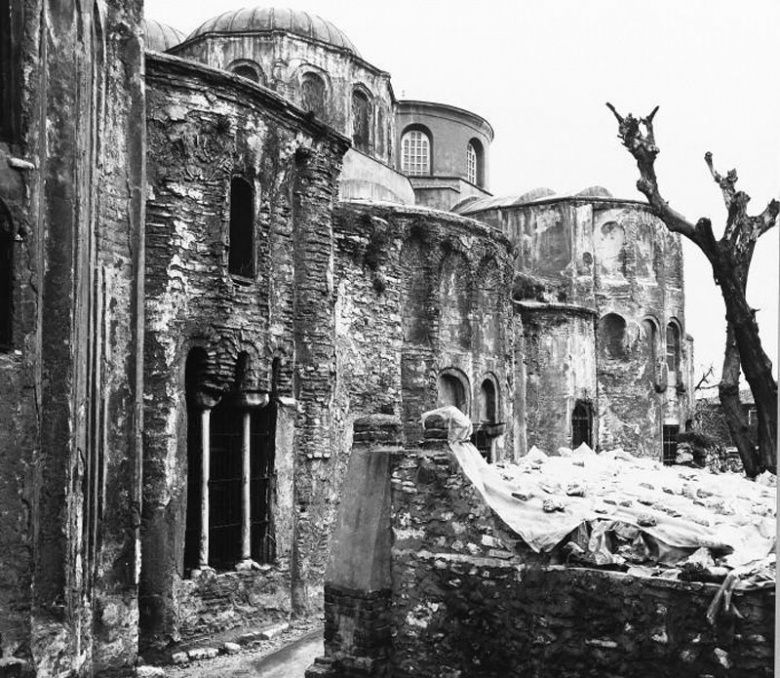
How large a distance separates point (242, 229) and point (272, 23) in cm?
1069

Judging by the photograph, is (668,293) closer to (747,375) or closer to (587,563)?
(747,375)

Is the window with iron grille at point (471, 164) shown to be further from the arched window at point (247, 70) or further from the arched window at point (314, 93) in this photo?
the arched window at point (247, 70)

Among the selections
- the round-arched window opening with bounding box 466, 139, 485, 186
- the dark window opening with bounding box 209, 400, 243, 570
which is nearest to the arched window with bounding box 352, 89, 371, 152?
the round-arched window opening with bounding box 466, 139, 485, 186

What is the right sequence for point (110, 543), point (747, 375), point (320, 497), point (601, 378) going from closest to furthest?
point (110, 543) < point (747, 375) < point (320, 497) < point (601, 378)

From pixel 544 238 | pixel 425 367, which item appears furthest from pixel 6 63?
pixel 544 238

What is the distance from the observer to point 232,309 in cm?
1307

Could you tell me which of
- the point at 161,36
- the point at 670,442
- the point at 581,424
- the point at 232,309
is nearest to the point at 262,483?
the point at 232,309

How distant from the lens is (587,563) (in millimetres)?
7309

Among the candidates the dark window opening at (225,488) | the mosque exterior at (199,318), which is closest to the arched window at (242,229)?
the mosque exterior at (199,318)

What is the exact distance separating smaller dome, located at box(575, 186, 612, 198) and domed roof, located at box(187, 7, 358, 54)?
10.9 m

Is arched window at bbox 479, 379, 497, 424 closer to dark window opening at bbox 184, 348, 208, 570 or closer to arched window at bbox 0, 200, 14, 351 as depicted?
dark window opening at bbox 184, 348, 208, 570

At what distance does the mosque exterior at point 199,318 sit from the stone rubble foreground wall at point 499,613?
135 inches

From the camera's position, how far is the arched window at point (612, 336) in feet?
101

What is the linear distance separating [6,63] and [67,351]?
2956 mm
